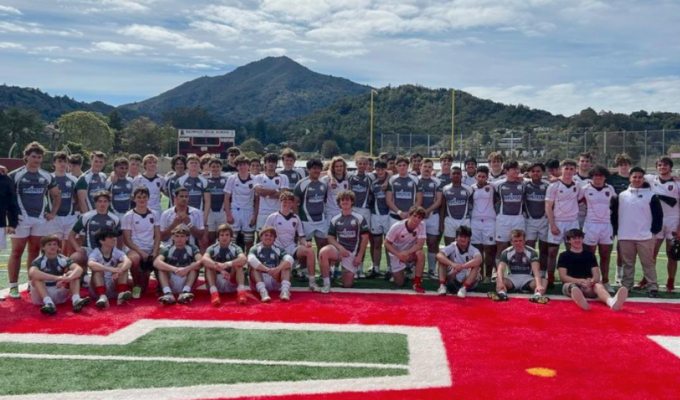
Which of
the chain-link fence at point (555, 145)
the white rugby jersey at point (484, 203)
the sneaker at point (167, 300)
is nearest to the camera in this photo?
the sneaker at point (167, 300)

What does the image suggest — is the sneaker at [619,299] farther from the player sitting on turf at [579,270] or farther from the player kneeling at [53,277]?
the player kneeling at [53,277]

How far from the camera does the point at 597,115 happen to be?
52.0 m

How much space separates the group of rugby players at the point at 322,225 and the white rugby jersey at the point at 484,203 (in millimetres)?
14

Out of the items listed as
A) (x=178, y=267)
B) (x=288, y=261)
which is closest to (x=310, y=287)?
(x=288, y=261)

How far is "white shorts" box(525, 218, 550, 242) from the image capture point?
25.0 feet

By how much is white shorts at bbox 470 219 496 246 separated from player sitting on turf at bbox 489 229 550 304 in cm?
51

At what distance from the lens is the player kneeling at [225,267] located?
6688 mm

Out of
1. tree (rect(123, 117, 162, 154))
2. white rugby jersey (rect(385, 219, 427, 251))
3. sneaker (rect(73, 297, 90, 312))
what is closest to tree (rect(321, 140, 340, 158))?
tree (rect(123, 117, 162, 154))

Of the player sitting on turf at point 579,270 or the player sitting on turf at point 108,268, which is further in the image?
the player sitting on turf at point 579,270

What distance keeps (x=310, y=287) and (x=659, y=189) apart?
4.71 meters

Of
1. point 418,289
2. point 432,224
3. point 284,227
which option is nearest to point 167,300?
point 284,227

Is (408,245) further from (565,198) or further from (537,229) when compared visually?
(565,198)

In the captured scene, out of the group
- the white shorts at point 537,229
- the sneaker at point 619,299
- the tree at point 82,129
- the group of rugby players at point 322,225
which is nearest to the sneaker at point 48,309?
the group of rugby players at point 322,225

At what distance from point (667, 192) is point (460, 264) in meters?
2.93
